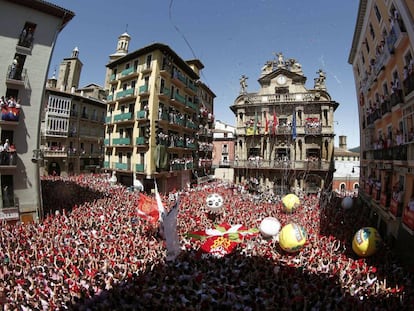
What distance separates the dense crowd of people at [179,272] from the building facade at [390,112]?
2.26 meters

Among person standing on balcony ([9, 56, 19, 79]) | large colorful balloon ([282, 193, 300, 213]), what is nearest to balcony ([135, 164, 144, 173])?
person standing on balcony ([9, 56, 19, 79])

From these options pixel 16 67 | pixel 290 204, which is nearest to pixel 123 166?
pixel 16 67

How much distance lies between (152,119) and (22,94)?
1194 cm

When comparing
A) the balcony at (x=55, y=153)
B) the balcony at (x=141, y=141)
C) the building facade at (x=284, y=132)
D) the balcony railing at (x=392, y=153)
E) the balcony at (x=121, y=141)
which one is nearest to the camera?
the balcony railing at (x=392, y=153)

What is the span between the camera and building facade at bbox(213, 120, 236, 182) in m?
47.7

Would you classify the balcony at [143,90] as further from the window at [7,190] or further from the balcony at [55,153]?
the balcony at [55,153]

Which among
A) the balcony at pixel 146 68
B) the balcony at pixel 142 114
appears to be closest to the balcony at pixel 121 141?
the balcony at pixel 142 114

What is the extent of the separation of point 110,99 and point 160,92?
29.3 ft

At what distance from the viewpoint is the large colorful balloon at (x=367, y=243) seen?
12641mm

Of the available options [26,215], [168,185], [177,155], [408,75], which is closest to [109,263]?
[26,215]

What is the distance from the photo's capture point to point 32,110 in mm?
18672

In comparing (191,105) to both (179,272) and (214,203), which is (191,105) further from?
(179,272)

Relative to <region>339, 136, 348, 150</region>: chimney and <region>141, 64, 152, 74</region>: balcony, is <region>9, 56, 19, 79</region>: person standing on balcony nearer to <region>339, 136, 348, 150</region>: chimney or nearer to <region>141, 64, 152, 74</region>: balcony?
<region>141, 64, 152, 74</region>: balcony

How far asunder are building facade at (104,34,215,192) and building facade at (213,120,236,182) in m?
10.9
